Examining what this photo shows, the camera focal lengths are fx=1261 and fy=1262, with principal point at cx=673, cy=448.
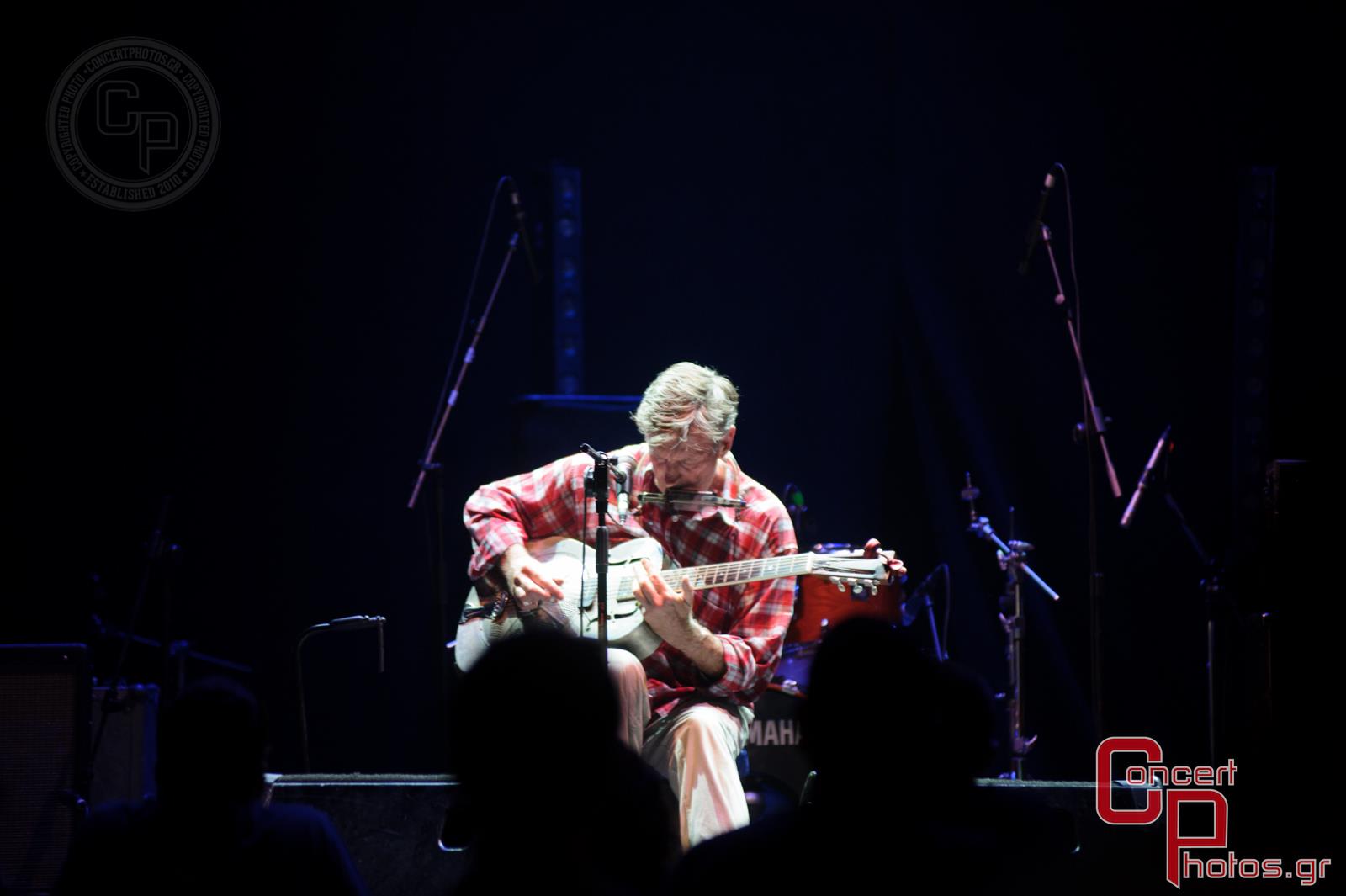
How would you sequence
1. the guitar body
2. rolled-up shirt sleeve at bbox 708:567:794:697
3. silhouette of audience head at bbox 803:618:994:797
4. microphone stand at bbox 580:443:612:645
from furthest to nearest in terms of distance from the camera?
the guitar body → rolled-up shirt sleeve at bbox 708:567:794:697 → microphone stand at bbox 580:443:612:645 → silhouette of audience head at bbox 803:618:994:797

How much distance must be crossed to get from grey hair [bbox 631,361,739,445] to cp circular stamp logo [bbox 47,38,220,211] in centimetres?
306

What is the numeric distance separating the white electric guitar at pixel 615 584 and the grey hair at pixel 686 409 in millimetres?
376

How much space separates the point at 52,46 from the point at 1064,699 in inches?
216

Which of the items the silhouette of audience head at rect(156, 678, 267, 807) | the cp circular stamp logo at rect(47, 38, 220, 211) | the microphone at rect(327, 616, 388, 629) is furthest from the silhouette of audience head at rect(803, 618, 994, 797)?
the cp circular stamp logo at rect(47, 38, 220, 211)

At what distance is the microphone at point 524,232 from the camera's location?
5383mm

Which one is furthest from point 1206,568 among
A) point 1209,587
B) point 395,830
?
point 395,830

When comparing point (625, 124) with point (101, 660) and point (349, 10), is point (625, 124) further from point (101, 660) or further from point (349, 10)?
point (101, 660)

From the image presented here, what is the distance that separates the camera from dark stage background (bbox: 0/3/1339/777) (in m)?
5.66

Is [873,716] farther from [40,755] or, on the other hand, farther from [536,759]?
[40,755]

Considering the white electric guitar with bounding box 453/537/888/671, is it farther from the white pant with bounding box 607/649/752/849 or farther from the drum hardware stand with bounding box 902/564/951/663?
the drum hardware stand with bounding box 902/564/951/663

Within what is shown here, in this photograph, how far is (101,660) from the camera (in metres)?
5.71

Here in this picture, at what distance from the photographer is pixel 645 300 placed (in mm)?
6121

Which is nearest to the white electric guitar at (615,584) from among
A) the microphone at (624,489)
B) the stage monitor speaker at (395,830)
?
the microphone at (624,489)

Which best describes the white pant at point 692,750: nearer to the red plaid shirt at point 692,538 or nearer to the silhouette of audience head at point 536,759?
the red plaid shirt at point 692,538
